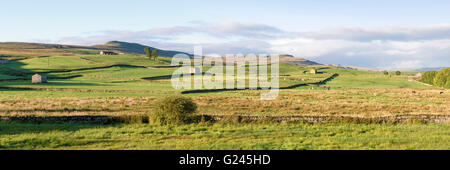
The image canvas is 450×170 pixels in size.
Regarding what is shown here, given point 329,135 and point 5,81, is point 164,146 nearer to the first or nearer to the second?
point 329,135

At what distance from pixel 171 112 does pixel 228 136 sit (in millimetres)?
6226

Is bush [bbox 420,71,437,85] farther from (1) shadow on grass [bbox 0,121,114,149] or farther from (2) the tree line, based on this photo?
(1) shadow on grass [bbox 0,121,114,149]

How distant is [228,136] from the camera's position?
66.4 feet

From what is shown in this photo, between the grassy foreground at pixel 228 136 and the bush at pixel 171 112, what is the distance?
1203mm

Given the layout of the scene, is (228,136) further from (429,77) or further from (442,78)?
(429,77)

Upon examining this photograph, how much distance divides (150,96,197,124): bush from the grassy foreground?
120 centimetres

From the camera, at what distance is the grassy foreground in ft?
57.2

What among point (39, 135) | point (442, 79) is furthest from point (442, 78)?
point (39, 135)

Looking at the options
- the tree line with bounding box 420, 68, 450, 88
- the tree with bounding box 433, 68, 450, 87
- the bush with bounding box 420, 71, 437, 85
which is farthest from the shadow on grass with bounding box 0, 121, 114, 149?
the bush with bounding box 420, 71, 437, 85
